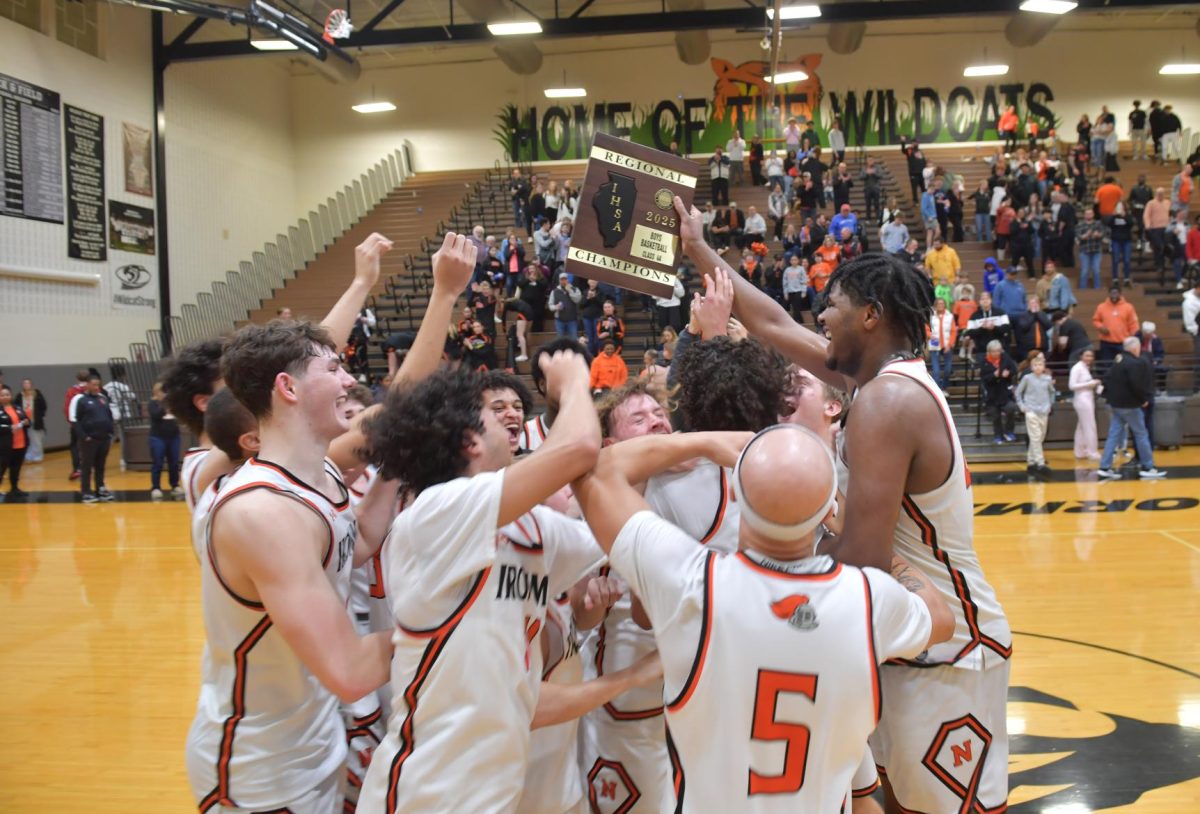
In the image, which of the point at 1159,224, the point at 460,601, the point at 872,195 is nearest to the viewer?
the point at 460,601

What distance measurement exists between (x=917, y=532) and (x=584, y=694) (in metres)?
0.87

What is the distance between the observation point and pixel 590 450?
1892 mm

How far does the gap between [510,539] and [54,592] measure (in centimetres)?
742

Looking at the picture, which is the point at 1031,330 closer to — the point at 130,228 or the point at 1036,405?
the point at 1036,405

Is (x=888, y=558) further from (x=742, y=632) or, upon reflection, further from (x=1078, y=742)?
(x=1078, y=742)

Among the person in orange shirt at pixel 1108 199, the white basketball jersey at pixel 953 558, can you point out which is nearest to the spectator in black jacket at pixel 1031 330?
the person in orange shirt at pixel 1108 199

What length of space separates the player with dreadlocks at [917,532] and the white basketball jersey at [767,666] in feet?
1.27

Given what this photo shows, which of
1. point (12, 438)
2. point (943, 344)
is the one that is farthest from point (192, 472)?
point (943, 344)

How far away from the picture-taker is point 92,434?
482 inches

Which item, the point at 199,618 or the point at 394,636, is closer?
the point at 394,636

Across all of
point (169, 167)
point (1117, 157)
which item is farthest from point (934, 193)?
point (169, 167)

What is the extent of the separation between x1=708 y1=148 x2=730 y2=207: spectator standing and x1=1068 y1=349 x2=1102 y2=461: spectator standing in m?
10.1

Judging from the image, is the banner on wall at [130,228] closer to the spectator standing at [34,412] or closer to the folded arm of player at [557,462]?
the spectator standing at [34,412]

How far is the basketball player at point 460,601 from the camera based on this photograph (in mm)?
1826
